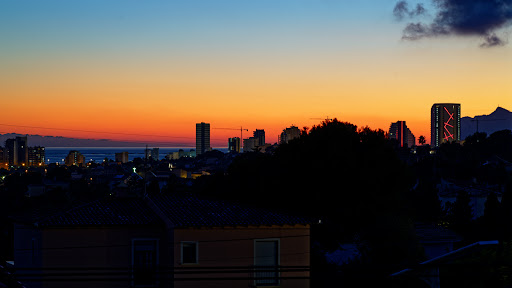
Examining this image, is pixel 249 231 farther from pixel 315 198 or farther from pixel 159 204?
pixel 315 198

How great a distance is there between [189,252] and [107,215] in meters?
3.26

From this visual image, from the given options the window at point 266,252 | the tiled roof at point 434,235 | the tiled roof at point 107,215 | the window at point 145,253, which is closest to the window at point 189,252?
the window at point 145,253

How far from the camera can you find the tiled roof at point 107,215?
2442 cm

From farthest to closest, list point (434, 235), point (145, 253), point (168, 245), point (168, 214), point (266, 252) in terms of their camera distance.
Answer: point (434, 235), point (145, 253), point (168, 214), point (266, 252), point (168, 245)

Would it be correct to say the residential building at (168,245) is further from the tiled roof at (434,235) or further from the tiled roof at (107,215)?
the tiled roof at (434,235)

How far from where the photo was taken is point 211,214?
25.4m

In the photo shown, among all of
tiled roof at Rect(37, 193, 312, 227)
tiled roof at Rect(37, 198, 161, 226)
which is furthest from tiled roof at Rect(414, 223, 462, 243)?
tiled roof at Rect(37, 198, 161, 226)

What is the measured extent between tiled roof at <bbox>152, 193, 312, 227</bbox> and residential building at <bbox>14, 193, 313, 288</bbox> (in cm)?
3

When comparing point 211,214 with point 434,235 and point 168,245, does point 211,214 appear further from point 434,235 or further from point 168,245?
point 434,235

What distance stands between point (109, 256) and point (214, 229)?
3621 mm

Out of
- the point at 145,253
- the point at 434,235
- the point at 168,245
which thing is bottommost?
the point at 434,235

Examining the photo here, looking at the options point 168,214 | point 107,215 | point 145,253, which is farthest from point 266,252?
point 107,215

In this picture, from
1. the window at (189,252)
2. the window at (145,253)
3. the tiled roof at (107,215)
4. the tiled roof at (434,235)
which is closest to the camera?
the window at (189,252)

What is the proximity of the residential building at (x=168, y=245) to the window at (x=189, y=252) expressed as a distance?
32mm
